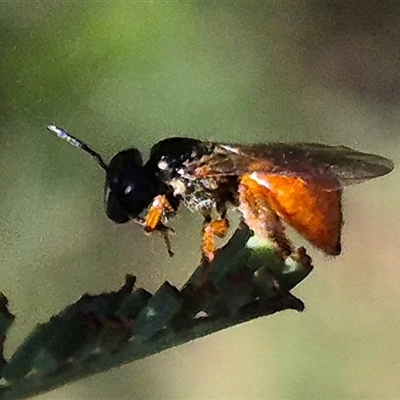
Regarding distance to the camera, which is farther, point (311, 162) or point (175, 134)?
point (175, 134)

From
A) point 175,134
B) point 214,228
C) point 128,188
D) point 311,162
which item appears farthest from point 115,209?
point 175,134

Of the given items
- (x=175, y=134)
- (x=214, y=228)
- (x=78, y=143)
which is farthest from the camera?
(x=175, y=134)

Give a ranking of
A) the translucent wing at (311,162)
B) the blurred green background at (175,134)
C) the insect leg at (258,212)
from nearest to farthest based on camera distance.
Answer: the insect leg at (258,212)
the translucent wing at (311,162)
the blurred green background at (175,134)

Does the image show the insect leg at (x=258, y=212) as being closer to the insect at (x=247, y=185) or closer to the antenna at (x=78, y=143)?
the insect at (x=247, y=185)

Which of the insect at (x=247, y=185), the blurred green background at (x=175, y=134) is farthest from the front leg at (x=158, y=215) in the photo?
the blurred green background at (x=175, y=134)

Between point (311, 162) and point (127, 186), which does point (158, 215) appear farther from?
point (311, 162)

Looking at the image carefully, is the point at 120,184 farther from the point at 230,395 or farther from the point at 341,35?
the point at 341,35

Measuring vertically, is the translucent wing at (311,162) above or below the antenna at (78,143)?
above
